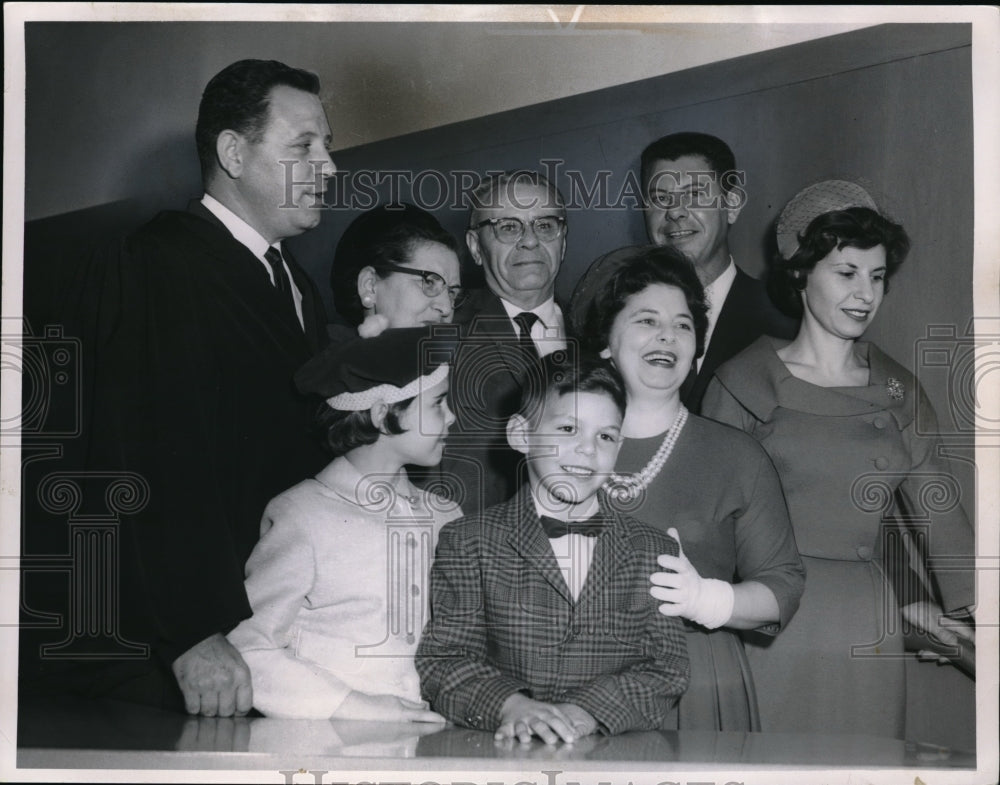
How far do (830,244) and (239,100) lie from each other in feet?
5.08

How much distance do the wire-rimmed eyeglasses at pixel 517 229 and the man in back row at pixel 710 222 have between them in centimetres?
25

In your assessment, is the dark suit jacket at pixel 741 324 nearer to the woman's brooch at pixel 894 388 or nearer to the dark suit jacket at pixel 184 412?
the woman's brooch at pixel 894 388

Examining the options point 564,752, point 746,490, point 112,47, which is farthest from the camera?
point 112,47

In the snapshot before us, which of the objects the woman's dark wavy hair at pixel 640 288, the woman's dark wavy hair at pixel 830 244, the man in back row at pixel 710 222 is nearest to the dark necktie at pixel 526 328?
the woman's dark wavy hair at pixel 640 288

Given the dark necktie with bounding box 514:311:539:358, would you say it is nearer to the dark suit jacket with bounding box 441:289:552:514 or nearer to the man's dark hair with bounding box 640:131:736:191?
the dark suit jacket with bounding box 441:289:552:514

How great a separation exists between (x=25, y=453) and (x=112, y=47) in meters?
1.08

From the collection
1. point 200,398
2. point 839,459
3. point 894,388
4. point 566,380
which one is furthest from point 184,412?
point 894,388

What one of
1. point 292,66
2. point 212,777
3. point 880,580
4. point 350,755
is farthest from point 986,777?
A: point 292,66

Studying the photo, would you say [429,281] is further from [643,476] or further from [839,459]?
[839,459]

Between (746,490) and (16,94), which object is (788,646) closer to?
(746,490)

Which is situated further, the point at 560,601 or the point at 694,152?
the point at 694,152

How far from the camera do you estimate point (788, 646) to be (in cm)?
299

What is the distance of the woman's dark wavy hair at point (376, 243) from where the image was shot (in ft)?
9.96

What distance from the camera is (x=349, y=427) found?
9.67 feet
